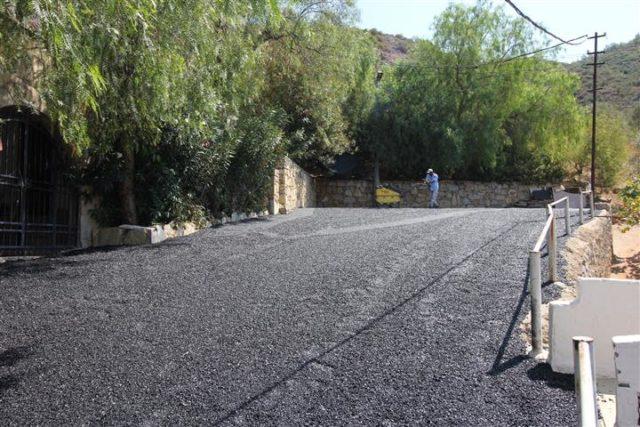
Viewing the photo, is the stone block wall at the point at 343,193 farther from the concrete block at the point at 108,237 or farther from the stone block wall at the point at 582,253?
the concrete block at the point at 108,237

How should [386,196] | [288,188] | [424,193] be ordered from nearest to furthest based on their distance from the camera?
[288,188] < [386,196] < [424,193]

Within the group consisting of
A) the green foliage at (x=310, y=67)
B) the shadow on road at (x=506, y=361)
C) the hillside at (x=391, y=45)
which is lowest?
the shadow on road at (x=506, y=361)

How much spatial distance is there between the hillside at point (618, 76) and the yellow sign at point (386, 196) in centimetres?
2982

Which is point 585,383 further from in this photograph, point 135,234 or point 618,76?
point 618,76

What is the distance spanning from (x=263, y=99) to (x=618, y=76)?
53388mm

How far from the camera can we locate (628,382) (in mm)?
2748

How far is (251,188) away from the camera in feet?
48.9

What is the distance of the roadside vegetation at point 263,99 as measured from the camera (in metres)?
6.97

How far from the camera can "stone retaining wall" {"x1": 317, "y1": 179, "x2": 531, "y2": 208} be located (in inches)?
1101

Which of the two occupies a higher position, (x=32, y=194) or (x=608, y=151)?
(x=608, y=151)

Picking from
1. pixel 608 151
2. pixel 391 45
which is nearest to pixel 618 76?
pixel 391 45

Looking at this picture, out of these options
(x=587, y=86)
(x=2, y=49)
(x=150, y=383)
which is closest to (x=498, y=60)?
(x=2, y=49)

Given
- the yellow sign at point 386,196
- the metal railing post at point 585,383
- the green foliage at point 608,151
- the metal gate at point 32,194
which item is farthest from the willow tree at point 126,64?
the green foliage at point 608,151

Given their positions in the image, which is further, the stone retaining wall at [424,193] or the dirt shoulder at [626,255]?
the stone retaining wall at [424,193]
